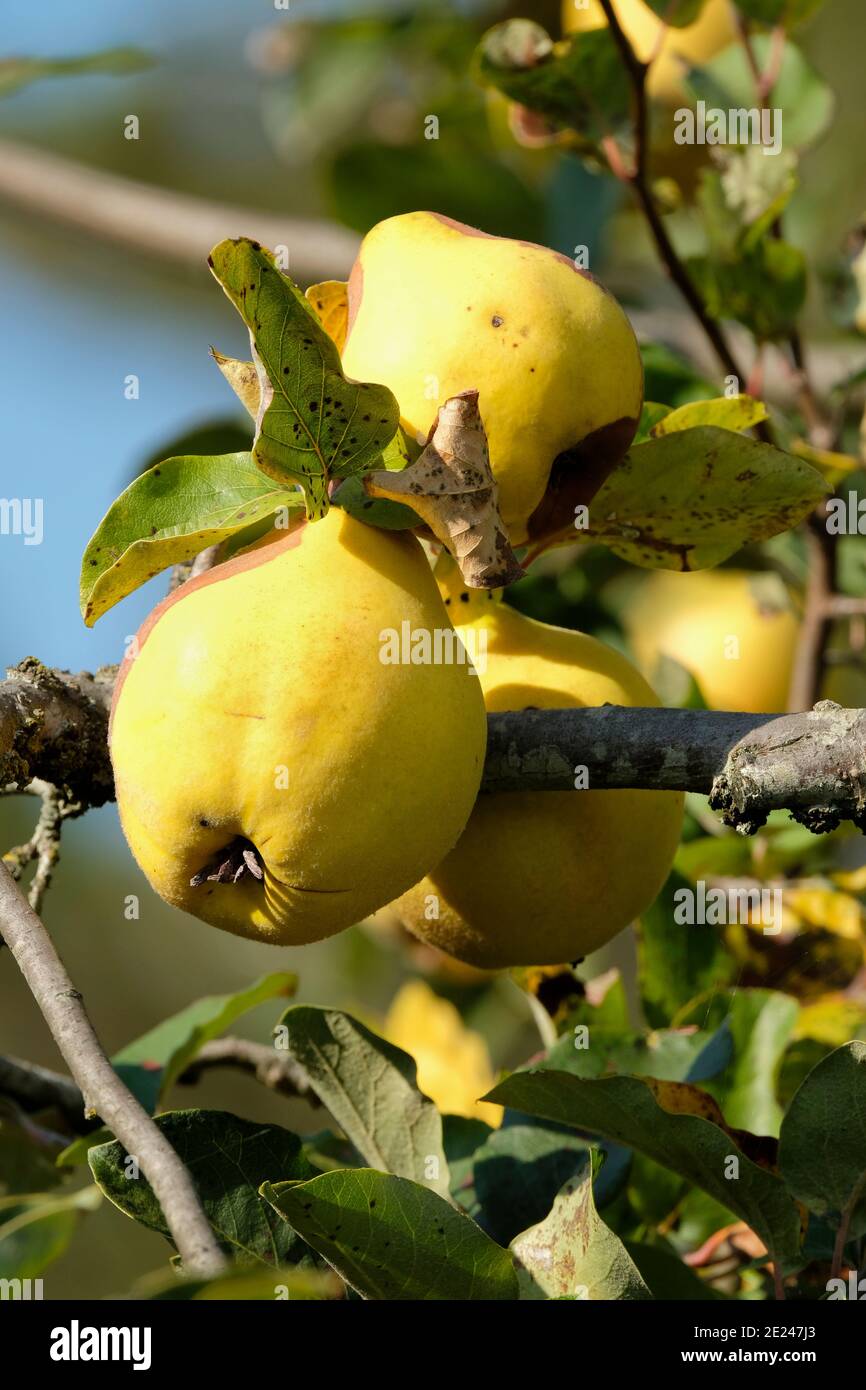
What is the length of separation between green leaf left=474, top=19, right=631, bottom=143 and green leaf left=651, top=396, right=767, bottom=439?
696mm

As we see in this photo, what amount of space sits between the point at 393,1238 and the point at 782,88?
1.68 metres

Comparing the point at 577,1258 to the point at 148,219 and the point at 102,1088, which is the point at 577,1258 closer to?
the point at 102,1088

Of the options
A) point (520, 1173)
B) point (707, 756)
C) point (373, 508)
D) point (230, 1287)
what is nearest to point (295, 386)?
point (373, 508)

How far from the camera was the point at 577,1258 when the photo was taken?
37.3 inches

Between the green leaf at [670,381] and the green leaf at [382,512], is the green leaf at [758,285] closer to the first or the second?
the green leaf at [670,381]

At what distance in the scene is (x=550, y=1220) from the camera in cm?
100

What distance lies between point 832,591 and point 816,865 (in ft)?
1.14

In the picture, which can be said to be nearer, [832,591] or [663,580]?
[832,591]

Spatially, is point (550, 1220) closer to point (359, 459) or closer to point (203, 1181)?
point (203, 1181)

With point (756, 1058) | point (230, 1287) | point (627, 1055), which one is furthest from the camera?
point (756, 1058)

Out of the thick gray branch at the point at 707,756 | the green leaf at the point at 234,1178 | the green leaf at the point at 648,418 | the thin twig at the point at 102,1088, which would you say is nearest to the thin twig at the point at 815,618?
the green leaf at the point at 648,418

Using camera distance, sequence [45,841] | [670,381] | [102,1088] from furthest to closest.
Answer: [670,381]
[45,841]
[102,1088]

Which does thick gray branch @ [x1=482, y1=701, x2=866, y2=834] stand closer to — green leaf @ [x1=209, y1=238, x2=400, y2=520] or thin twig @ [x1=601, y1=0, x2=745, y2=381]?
green leaf @ [x1=209, y1=238, x2=400, y2=520]
